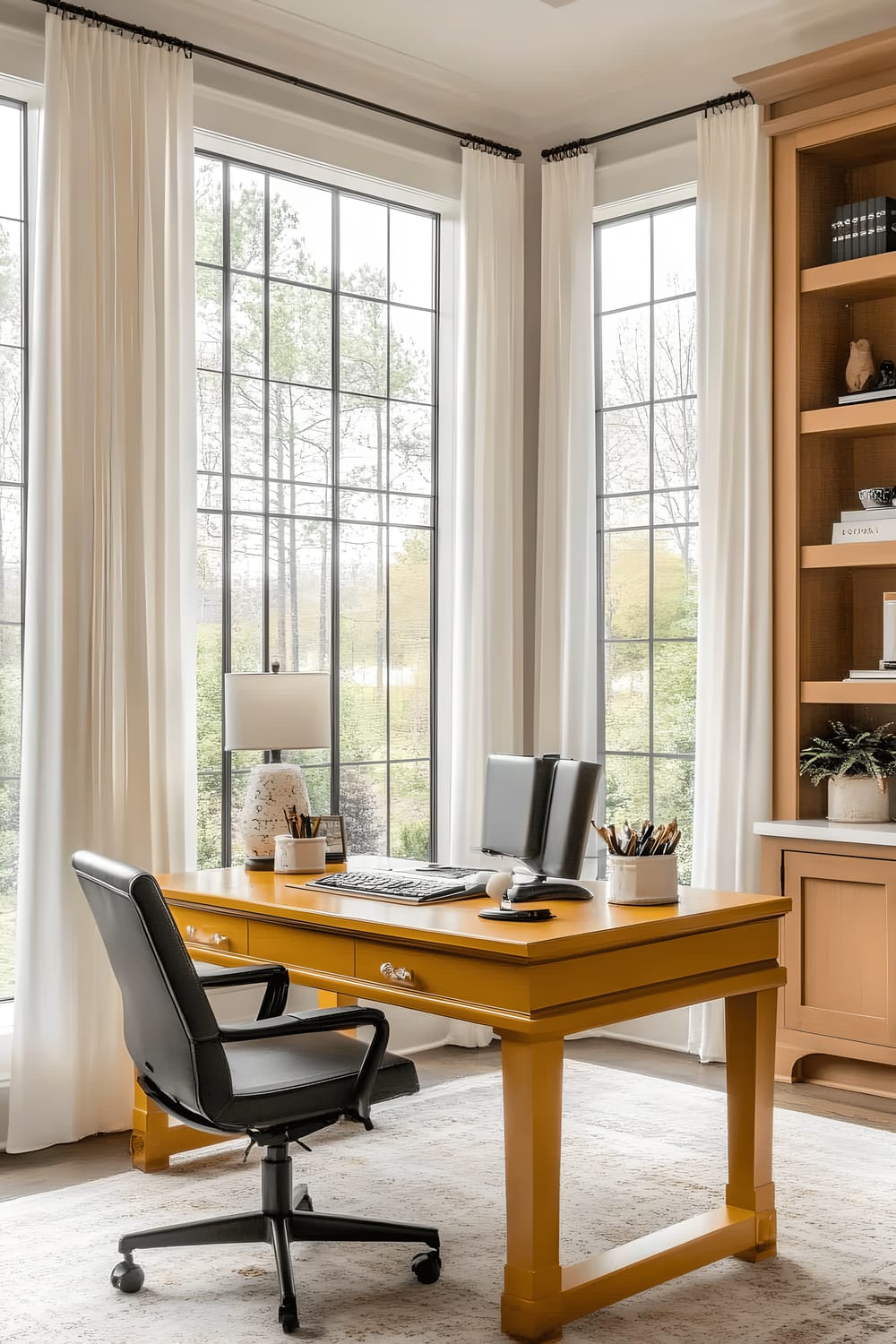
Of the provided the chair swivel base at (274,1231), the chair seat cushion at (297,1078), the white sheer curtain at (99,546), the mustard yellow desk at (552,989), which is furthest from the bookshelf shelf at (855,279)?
the chair swivel base at (274,1231)

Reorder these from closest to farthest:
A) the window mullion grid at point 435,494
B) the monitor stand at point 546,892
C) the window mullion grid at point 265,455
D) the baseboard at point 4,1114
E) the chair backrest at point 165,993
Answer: the chair backrest at point 165,993, the monitor stand at point 546,892, the baseboard at point 4,1114, the window mullion grid at point 265,455, the window mullion grid at point 435,494

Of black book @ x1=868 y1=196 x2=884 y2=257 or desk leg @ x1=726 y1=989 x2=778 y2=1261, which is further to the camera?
black book @ x1=868 y1=196 x2=884 y2=257

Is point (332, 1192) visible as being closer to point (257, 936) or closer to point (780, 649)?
point (257, 936)

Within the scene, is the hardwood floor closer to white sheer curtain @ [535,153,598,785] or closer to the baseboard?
the baseboard

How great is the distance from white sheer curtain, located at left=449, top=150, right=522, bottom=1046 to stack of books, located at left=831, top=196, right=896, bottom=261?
1.34 m

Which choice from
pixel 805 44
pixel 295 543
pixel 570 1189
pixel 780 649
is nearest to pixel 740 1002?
pixel 570 1189

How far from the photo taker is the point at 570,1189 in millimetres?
3482

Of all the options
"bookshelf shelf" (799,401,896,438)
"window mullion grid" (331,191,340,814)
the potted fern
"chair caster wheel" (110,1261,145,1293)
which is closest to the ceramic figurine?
"bookshelf shelf" (799,401,896,438)

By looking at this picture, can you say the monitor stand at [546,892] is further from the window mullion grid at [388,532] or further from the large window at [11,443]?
the window mullion grid at [388,532]

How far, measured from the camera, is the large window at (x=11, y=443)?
13.3 ft

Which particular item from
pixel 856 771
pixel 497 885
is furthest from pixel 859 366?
pixel 497 885

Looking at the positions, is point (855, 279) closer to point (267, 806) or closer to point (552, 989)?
point (267, 806)

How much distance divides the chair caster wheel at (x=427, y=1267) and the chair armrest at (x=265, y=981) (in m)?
0.62

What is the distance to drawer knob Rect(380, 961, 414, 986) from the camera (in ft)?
9.32
